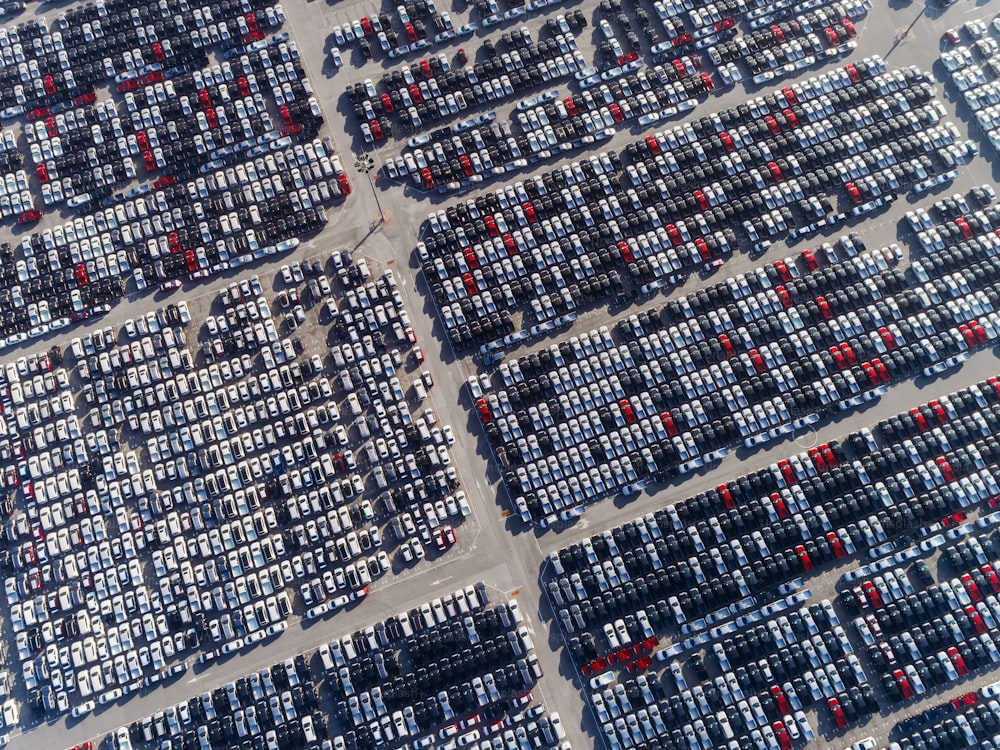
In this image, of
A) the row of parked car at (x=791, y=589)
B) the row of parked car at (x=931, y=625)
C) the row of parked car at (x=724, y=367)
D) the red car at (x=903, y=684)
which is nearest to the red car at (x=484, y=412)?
the row of parked car at (x=724, y=367)

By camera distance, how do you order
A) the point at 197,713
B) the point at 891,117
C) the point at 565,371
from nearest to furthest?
the point at 197,713
the point at 565,371
the point at 891,117

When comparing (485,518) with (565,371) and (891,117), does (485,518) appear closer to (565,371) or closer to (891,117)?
(565,371)

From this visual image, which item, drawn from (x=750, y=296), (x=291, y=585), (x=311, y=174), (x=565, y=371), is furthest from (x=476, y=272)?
(x=291, y=585)

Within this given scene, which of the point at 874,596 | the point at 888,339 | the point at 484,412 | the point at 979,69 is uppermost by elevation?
the point at 979,69

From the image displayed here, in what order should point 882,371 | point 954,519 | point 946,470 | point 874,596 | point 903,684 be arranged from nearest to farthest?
point 903,684, point 874,596, point 954,519, point 946,470, point 882,371

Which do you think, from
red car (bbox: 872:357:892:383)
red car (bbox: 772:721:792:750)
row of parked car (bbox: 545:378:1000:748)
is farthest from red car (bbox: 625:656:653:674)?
red car (bbox: 872:357:892:383)

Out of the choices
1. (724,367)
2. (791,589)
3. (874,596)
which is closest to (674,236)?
(724,367)

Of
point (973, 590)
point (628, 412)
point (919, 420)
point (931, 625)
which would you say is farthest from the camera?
point (628, 412)

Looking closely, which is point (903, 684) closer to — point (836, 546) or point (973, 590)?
point (973, 590)

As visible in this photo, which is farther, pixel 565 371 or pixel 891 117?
pixel 891 117
